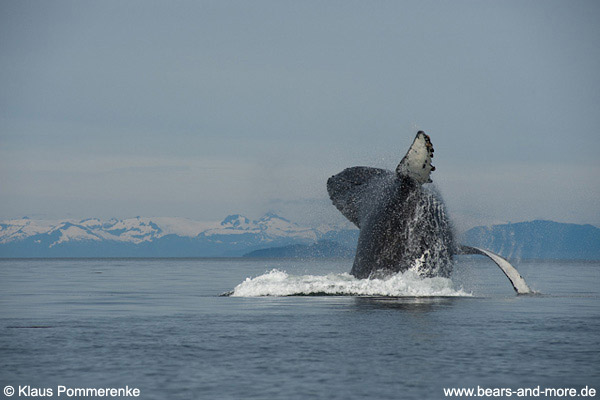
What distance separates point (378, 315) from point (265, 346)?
3883 mm

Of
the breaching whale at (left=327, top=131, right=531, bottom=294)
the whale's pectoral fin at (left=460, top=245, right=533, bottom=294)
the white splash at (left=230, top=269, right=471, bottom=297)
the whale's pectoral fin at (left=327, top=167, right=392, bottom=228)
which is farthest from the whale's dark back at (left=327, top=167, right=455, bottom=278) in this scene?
the whale's pectoral fin at (left=327, top=167, right=392, bottom=228)

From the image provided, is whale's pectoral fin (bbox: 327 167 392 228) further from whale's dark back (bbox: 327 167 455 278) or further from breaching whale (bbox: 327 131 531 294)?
breaching whale (bbox: 327 131 531 294)

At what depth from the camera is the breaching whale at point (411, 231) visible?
1711cm

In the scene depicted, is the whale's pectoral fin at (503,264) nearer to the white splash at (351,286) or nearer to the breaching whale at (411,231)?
the breaching whale at (411,231)

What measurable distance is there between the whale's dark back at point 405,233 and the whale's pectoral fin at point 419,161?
17.6 inches

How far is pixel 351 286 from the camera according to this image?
59.9 ft

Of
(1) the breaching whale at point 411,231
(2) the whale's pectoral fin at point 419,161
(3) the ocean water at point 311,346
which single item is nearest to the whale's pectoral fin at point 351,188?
(1) the breaching whale at point 411,231

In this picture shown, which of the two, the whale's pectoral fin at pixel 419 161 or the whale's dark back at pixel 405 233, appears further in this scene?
the whale's dark back at pixel 405 233

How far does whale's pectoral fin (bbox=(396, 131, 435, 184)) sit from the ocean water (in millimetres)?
2248

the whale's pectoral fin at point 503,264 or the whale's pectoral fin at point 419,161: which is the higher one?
the whale's pectoral fin at point 419,161

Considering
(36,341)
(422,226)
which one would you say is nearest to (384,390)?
(36,341)

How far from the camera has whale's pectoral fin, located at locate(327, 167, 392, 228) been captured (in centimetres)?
1948

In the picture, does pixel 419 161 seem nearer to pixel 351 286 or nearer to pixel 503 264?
pixel 503 264

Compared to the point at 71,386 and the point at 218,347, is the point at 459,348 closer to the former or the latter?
the point at 218,347
